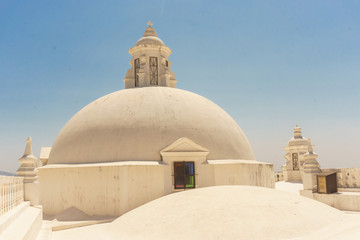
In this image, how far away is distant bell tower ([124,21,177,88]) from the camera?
2031 centimetres

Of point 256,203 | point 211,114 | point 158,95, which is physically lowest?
point 256,203

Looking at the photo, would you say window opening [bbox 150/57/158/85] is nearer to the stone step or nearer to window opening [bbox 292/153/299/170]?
the stone step

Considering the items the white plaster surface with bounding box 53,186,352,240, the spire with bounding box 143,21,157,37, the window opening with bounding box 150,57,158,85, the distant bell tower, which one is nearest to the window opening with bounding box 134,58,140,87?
the distant bell tower

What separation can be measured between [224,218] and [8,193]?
637 cm

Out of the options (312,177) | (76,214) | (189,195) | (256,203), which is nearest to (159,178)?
(189,195)

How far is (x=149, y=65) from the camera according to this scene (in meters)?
20.6

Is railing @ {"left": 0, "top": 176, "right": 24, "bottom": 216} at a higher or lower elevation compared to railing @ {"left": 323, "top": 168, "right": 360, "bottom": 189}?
higher

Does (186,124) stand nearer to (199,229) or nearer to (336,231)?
(199,229)

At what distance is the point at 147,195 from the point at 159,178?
972mm

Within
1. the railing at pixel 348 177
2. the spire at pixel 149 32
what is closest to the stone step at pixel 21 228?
the spire at pixel 149 32

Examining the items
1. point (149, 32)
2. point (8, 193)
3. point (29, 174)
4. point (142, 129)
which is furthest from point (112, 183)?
point (149, 32)

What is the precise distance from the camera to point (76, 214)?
14.6 m

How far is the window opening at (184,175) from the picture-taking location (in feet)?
51.5

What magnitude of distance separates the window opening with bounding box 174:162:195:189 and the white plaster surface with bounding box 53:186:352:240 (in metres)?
2.76
